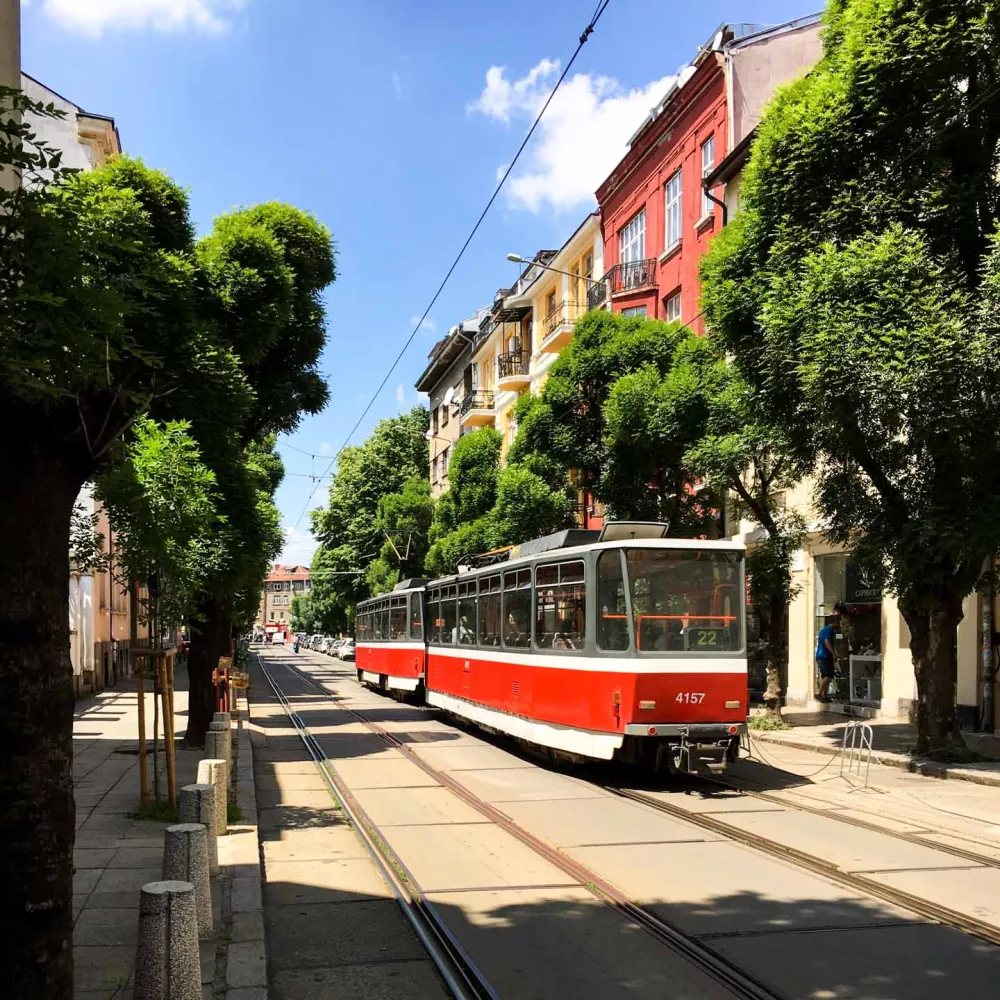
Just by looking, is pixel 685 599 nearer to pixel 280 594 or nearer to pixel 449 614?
pixel 449 614

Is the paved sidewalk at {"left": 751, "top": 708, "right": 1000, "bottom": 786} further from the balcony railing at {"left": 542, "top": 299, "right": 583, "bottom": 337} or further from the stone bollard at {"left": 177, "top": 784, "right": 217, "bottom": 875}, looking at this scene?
the balcony railing at {"left": 542, "top": 299, "right": 583, "bottom": 337}

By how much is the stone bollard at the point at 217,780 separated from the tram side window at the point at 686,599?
5094 millimetres

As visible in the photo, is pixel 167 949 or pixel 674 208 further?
pixel 674 208

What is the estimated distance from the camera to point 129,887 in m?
7.35

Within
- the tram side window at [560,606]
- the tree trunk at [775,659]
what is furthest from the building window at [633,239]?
the tram side window at [560,606]

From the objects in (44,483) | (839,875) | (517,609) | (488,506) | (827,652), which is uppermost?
(488,506)

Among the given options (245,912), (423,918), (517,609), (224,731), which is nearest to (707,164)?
(517,609)

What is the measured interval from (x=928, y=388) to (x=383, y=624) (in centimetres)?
1951

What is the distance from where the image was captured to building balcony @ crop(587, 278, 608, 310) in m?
33.6

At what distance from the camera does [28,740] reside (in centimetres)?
374

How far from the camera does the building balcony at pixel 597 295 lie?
33.6 meters

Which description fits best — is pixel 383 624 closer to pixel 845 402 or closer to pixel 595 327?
pixel 595 327

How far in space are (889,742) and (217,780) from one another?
39.5ft

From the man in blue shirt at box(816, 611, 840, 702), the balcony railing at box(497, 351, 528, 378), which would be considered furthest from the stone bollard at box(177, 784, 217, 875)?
the balcony railing at box(497, 351, 528, 378)
